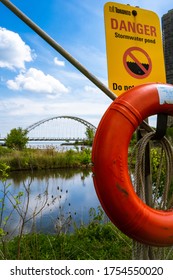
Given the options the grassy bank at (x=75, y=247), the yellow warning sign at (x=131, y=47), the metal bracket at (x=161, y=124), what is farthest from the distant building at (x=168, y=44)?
the grassy bank at (x=75, y=247)

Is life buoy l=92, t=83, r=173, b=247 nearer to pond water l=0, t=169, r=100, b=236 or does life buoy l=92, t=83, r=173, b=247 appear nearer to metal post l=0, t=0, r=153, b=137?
metal post l=0, t=0, r=153, b=137

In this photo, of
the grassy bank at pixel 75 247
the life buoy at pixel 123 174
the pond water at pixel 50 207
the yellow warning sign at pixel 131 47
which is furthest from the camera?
the pond water at pixel 50 207

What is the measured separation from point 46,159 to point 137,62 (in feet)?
37.2

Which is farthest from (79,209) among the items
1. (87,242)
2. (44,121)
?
(44,121)

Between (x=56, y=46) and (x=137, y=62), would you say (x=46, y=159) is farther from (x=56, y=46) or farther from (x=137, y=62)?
(x=56, y=46)

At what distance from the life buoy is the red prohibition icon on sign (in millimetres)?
379

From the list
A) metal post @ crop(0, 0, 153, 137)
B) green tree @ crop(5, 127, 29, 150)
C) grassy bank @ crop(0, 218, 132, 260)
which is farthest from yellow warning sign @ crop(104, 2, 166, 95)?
green tree @ crop(5, 127, 29, 150)

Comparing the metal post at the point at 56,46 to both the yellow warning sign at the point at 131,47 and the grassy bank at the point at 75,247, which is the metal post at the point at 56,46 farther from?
the grassy bank at the point at 75,247

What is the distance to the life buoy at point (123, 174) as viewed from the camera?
1.40m

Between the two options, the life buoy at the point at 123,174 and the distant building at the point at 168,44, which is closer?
the life buoy at the point at 123,174

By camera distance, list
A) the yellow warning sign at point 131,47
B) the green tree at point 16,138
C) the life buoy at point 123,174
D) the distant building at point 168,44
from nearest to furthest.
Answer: the life buoy at point 123,174 < the yellow warning sign at point 131,47 < the distant building at point 168,44 < the green tree at point 16,138

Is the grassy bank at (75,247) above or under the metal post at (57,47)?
under

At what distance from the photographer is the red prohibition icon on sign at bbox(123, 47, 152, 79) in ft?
6.15
